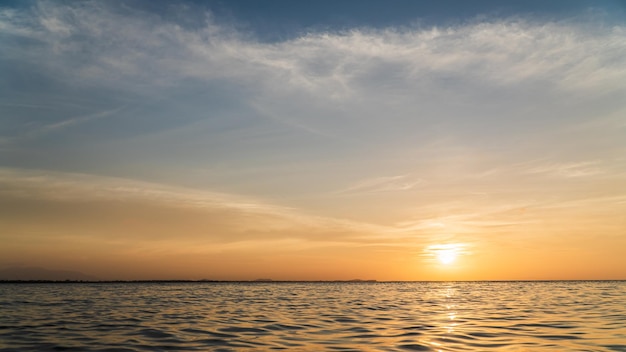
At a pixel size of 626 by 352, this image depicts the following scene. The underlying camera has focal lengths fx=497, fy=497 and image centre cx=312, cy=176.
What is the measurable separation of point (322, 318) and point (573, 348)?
60.9 feet

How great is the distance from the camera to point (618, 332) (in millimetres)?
26109

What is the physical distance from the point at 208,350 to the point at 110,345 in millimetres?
4732

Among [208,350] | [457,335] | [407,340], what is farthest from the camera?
[457,335]

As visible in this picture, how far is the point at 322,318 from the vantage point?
36.2m

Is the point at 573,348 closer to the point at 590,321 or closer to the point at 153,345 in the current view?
the point at 590,321

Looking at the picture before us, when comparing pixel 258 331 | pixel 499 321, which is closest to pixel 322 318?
pixel 258 331

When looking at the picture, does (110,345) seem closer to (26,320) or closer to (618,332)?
(26,320)

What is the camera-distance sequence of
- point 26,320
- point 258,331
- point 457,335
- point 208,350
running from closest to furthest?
point 208,350 → point 457,335 → point 258,331 → point 26,320

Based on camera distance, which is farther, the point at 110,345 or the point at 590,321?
the point at 590,321

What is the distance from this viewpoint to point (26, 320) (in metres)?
32.5

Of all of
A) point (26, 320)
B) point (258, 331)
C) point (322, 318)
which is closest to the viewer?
point (258, 331)

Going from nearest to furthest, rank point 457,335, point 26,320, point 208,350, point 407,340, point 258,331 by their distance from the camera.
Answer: point 208,350 < point 407,340 < point 457,335 < point 258,331 < point 26,320

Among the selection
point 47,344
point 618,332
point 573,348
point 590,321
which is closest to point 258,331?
point 47,344

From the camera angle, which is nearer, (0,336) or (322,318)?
(0,336)
